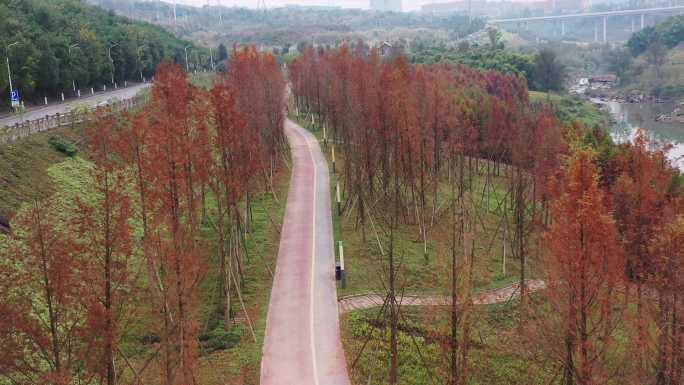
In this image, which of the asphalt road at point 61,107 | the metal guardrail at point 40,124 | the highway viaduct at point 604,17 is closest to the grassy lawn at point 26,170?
the metal guardrail at point 40,124

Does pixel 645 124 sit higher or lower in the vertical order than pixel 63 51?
lower

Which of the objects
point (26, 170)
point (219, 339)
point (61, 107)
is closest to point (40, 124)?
point (26, 170)

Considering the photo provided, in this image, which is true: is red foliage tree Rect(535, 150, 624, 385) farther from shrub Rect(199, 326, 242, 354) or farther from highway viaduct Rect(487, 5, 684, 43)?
highway viaduct Rect(487, 5, 684, 43)

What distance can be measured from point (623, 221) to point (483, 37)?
111 m

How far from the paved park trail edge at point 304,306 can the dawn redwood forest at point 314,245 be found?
0.23 ft

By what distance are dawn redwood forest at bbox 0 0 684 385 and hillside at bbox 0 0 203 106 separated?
9.1 inches

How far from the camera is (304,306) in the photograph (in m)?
17.4

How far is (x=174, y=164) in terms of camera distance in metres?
13.4

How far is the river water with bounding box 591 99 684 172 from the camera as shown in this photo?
5122cm

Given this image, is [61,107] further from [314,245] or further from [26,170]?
[314,245]

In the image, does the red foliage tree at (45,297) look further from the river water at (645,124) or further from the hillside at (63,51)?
the river water at (645,124)

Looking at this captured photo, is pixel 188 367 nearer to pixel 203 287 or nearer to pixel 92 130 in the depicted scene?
pixel 92 130

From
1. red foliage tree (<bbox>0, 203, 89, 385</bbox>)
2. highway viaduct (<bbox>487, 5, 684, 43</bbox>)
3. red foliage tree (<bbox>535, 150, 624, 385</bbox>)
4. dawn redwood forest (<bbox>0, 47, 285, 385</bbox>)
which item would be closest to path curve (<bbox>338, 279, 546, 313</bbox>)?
dawn redwood forest (<bbox>0, 47, 285, 385</bbox>)

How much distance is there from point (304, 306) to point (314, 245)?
491 centimetres
